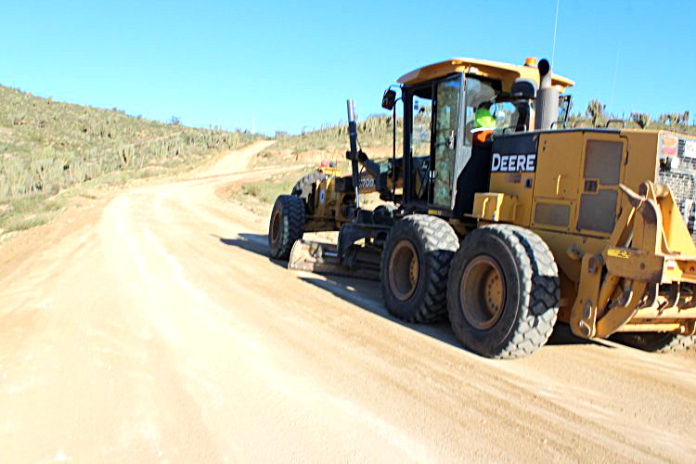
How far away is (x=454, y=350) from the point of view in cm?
543

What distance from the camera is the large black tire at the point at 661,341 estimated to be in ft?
18.2

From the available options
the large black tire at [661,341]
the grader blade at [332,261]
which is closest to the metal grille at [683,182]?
the large black tire at [661,341]

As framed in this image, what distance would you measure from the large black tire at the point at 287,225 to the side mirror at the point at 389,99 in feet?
11.0

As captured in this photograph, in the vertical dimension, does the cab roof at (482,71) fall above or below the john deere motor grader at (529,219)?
above

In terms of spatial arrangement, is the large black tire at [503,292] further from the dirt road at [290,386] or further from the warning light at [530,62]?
the warning light at [530,62]

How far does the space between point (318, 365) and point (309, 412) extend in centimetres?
92

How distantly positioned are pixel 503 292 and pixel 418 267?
1415 mm

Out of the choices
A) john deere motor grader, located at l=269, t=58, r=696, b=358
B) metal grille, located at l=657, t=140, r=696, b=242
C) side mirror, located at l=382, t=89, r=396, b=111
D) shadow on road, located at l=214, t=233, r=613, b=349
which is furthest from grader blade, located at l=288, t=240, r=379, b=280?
metal grille, located at l=657, t=140, r=696, b=242

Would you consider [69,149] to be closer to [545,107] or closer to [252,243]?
[252,243]

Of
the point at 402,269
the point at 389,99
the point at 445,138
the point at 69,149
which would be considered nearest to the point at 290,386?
the point at 402,269

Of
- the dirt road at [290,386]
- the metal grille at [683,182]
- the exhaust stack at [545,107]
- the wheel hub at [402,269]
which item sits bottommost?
the dirt road at [290,386]

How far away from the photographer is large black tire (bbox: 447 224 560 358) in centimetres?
489

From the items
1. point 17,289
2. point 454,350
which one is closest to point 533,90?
point 454,350

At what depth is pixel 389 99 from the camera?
25.3ft
